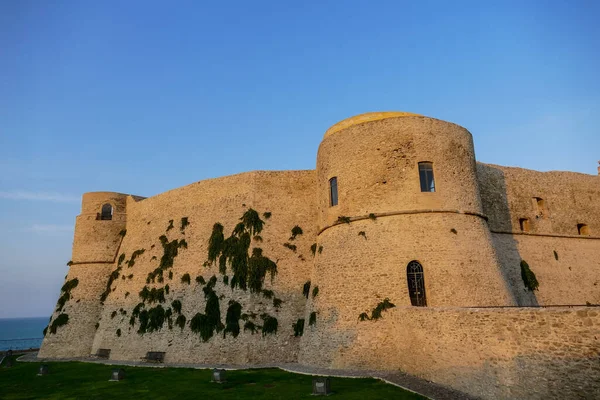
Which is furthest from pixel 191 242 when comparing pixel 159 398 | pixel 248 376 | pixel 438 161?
pixel 438 161

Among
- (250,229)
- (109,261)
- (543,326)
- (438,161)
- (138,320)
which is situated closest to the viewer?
(543,326)

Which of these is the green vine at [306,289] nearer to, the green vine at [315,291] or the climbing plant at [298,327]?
the climbing plant at [298,327]

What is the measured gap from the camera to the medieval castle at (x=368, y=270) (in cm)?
1262

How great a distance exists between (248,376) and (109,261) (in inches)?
812

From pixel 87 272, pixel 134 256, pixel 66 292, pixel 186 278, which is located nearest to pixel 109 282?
pixel 87 272

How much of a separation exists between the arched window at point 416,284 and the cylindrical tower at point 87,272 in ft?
80.7

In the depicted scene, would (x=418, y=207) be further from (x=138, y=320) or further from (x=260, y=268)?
(x=138, y=320)

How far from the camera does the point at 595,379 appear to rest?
9.38m

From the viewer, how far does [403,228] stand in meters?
18.3

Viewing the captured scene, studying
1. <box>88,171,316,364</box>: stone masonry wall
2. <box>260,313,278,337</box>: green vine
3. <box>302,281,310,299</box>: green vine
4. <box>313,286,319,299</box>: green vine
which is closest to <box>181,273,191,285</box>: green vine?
<box>88,171,316,364</box>: stone masonry wall

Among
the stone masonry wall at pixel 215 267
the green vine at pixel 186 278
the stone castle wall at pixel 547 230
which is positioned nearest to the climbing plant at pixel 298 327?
the stone masonry wall at pixel 215 267

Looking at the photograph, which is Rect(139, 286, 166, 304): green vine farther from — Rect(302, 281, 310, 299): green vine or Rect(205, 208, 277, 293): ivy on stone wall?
Rect(302, 281, 310, 299): green vine

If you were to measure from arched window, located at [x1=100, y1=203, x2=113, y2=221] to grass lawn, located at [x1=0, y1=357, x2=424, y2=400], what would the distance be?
15.1 m

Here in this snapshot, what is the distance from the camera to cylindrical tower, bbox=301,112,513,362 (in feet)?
57.5
